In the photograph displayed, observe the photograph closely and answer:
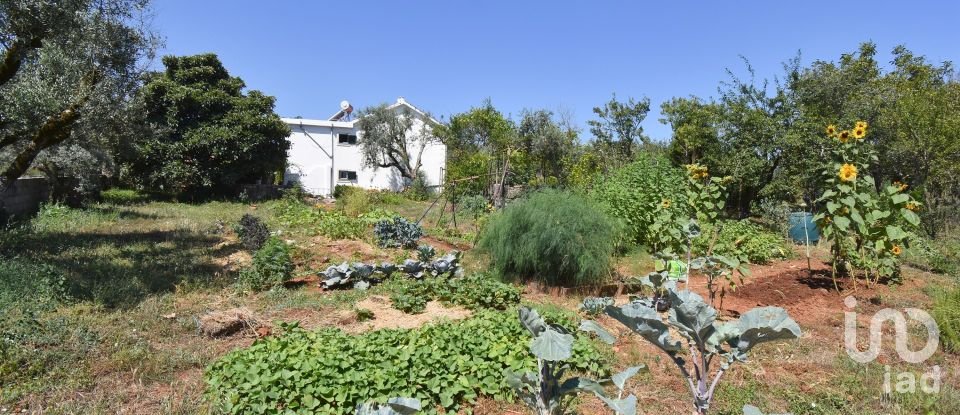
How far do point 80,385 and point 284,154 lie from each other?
16.8 meters

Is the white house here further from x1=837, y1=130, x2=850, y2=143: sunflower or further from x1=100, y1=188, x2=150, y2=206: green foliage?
x1=837, y1=130, x2=850, y2=143: sunflower

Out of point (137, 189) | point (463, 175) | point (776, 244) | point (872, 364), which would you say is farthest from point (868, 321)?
point (137, 189)

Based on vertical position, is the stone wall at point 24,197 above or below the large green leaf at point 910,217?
below

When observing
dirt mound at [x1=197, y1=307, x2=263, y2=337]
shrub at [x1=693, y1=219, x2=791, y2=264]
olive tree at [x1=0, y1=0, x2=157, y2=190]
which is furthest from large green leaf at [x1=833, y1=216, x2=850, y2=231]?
olive tree at [x1=0, y1=0, x2=157, y2=190]

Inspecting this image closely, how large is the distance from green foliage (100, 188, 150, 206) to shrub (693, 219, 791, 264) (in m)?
15.1

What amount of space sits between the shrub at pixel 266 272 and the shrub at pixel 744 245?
531 cm

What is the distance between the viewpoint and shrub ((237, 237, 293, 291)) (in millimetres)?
5844

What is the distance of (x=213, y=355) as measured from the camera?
12.2ft

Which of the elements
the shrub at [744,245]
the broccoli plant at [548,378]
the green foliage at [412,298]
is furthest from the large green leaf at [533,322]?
the shrub at [744,245]

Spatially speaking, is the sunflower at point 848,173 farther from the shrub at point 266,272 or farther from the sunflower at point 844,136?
the shrub at point 266,272

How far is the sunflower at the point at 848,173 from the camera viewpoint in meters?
5.13

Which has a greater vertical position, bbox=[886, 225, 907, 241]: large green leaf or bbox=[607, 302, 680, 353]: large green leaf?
bbox=[886, 225, 907, 241]: large green leaf

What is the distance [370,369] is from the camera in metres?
3.04

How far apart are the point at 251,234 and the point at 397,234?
248 centimetres
